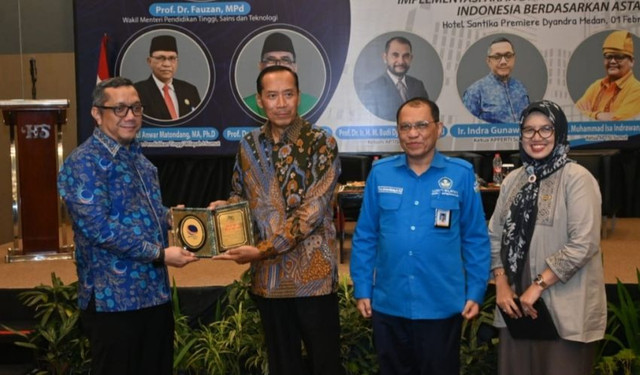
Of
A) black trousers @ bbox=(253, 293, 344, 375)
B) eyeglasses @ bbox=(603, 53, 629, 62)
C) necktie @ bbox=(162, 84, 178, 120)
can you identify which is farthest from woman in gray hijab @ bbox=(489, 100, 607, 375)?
necktie @ bbox=(162, 84, 178, 120)

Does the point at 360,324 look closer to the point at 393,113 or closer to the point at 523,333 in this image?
the point at 523,333

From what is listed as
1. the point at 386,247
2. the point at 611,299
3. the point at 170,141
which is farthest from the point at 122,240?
the point at 170,141

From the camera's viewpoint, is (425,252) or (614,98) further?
(614,98)

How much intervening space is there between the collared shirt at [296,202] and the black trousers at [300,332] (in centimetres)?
5

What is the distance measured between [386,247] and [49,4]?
6.97 metres

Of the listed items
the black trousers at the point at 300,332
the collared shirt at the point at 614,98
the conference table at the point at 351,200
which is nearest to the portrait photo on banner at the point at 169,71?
the conference table at the point at 351,200

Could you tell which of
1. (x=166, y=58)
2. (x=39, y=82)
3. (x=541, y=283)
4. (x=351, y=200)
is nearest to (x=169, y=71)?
(x=166, y=58)


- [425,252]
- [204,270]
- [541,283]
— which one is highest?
[425,252]

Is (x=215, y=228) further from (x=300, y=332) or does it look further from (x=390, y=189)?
(x=390, y=189)

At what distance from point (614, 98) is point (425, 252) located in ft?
17.9

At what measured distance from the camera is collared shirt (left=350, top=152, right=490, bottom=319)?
2.54 metres

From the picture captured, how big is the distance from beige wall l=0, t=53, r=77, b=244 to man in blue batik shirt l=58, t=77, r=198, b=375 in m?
6.13

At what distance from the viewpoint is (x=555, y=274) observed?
246 centimetres

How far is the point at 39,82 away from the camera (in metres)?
8.32
